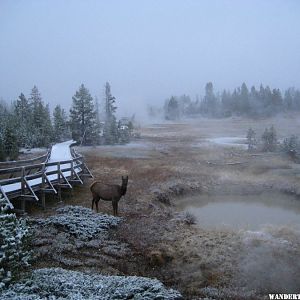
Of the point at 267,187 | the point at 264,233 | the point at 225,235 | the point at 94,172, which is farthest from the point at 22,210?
the point at 267,187

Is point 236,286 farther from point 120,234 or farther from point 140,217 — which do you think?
point 140,217

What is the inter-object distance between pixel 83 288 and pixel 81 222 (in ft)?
20.9

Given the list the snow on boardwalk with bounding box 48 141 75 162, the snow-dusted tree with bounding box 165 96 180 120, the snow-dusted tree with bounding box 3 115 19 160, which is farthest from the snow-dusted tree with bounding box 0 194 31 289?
the snow-dusted tree with bounding box 165 96 180 120

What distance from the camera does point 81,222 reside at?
49.2 ft

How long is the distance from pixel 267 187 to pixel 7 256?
75.6 ft

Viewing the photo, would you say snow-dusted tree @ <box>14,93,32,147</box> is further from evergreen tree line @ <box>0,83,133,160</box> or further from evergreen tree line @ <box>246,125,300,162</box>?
evergreen tree line @ <box>246,125,300,162</box>

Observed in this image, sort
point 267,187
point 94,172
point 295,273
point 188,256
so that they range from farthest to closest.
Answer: point 94,172 → point 267,187 → point 188,256 → point 295,273

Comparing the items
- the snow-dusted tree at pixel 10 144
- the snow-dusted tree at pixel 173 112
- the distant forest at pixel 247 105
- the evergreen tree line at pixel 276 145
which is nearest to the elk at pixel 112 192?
the snow-dusted tree at pixel 10 144

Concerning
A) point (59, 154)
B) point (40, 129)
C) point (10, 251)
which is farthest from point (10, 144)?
point (10, 251)

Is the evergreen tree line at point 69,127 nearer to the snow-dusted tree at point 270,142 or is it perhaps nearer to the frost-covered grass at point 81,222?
the snow-dusted tree at point 270,142

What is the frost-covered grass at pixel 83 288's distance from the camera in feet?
27.0

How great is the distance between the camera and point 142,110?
176m

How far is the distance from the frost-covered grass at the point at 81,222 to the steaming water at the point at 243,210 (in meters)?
5.56

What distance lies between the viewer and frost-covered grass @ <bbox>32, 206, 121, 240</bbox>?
14151 millimetres
